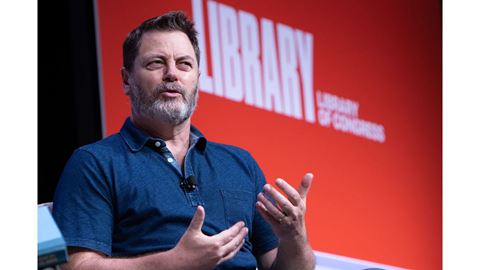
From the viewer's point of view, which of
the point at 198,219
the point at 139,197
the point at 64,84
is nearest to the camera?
the point at 198,219

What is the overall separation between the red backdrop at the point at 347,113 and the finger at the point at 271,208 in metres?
1.22

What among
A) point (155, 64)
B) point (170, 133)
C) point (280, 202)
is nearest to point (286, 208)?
point (280, 202)

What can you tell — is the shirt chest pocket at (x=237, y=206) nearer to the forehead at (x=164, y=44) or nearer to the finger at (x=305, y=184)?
the finger at (x=305, y=184)

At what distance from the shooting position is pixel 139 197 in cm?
183

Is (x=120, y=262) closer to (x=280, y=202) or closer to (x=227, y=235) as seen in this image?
(x=227, y=235)

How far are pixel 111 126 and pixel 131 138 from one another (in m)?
0.94

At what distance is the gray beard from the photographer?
199 cm

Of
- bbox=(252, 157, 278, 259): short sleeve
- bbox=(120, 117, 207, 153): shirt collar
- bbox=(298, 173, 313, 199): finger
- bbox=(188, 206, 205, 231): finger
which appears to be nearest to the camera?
bbox=(188, 206, 205, 231): finger

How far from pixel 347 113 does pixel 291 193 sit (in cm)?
203

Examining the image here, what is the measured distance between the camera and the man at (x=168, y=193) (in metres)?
1.73

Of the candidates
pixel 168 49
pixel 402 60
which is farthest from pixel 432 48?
pixel 168 49

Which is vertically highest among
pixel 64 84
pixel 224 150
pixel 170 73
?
pixel 170 73

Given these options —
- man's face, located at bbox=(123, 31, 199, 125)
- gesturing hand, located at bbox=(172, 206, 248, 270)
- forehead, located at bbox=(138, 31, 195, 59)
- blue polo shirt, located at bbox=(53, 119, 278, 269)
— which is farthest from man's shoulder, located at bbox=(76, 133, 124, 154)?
gesturing hand, located at bbox=(172, 206, 248, 270)

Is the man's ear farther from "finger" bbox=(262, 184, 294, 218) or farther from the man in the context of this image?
"finger" bbox=(262, 184, 294, 218)
